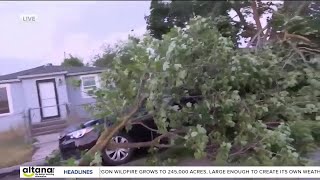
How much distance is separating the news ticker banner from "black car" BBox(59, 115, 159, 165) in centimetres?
8

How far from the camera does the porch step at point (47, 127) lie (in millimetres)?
2393

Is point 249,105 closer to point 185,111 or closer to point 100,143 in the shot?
point 185,111

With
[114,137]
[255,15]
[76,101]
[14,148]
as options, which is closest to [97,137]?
[114,137]

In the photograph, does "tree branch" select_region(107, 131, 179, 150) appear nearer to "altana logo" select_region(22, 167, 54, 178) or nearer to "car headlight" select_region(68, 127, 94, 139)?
"car headlight" select_region(68, 127, 94, 139)

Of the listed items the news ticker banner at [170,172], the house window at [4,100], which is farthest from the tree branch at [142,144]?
the house window at [4,100]

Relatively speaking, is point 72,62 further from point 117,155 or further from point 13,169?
point 13,169

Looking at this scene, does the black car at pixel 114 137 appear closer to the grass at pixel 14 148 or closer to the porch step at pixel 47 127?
the porch step at pixel 47 127

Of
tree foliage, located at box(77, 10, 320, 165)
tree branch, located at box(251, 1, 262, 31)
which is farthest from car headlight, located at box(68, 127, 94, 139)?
tree branch, located at box(251, 1, 262, 31)

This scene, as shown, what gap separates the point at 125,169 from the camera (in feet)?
8.27

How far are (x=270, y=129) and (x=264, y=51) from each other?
585 mm

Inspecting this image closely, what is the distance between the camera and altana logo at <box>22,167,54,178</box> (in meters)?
2.48

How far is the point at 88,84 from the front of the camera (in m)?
2.47

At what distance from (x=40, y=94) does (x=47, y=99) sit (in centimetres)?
5

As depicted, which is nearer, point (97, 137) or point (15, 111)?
point (15, 111)
